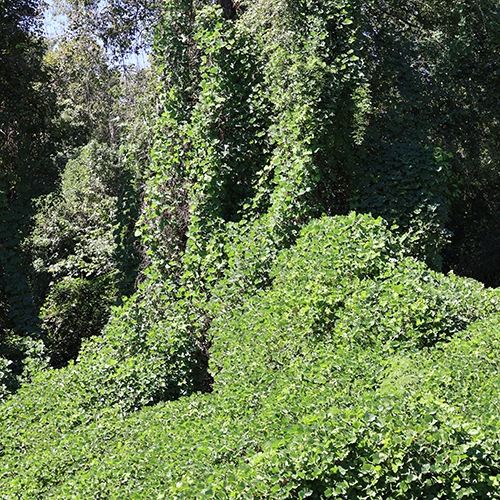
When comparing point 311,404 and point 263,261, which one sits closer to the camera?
point 311,404

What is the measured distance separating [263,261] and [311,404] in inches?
114

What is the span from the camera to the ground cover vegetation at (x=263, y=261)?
9.25 feet

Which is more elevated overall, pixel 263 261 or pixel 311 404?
pixel 263 261

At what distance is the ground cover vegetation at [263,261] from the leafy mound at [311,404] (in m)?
0.02

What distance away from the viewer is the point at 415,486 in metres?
2.49

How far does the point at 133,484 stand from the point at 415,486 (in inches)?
66.8

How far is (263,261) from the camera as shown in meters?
5.83

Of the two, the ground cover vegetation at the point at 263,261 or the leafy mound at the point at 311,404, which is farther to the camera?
the ground cover vegetation at the point at 263,261

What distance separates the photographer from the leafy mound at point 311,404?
2.53 m

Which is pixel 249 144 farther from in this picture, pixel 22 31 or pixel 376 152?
pixel 22 31

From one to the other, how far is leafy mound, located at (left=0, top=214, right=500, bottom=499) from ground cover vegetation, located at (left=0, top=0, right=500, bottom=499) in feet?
0.06

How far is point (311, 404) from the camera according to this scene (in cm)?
304

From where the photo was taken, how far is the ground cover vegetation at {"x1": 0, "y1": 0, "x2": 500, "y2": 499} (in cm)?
282

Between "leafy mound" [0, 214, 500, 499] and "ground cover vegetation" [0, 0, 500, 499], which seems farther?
"ground cover vegetation" [0, 0, 500, 499]
